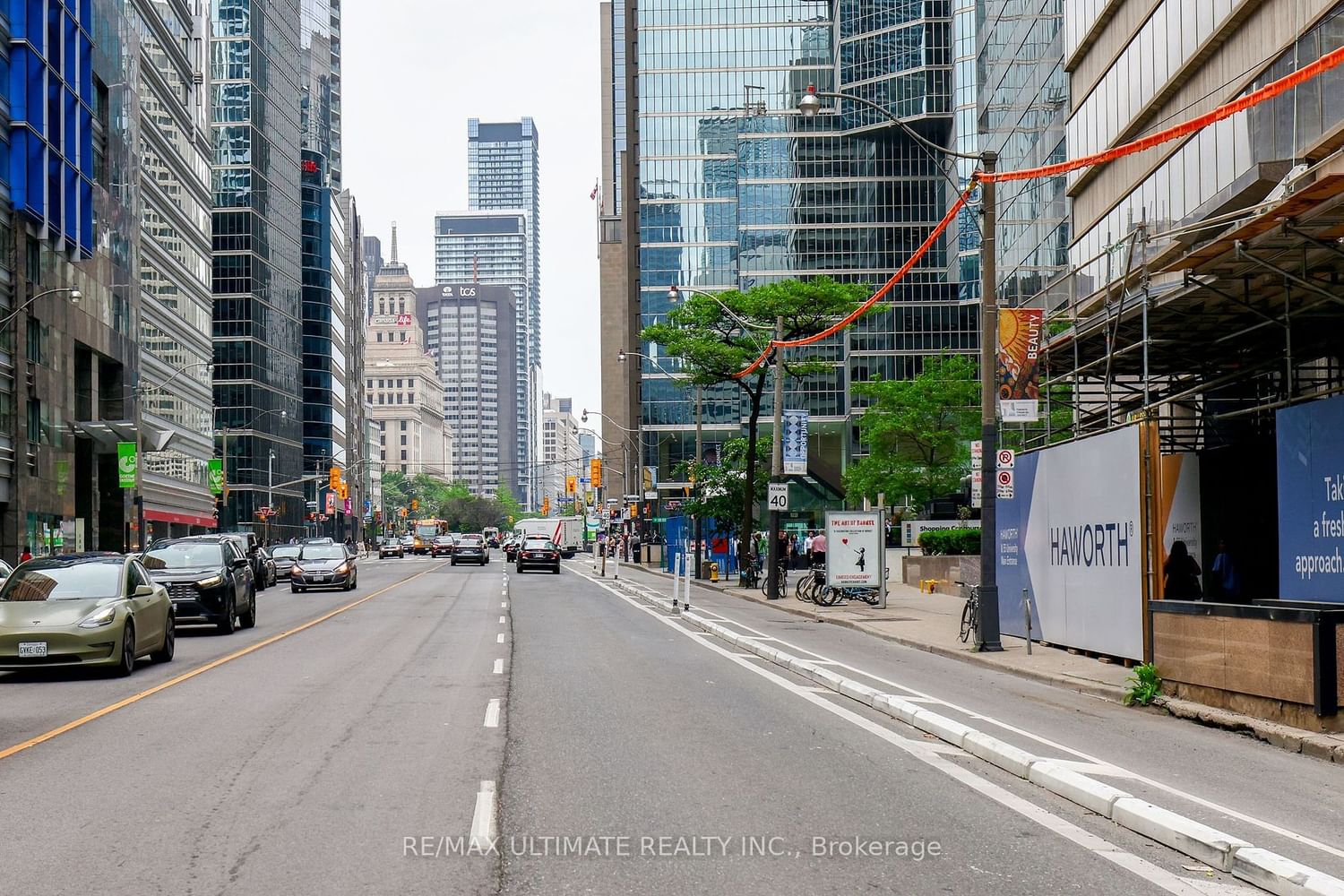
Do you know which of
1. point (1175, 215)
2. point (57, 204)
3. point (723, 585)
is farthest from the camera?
point (57, 204)

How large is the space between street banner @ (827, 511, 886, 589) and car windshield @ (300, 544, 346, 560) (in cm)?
1833

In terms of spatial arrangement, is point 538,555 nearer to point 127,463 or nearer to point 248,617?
point 127,463

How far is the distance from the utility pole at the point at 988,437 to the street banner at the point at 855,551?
1158 centimetres

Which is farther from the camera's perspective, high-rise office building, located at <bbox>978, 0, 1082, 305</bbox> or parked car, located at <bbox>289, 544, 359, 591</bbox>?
high-rise office building, located at <bbox>978, 0, 1082, 305</bbox>

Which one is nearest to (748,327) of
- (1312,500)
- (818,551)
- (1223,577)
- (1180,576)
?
(818,551)

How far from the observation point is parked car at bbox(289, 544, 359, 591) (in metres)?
43.5

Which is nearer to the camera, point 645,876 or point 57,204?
point 645,876

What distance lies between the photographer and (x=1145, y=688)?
1465 cm

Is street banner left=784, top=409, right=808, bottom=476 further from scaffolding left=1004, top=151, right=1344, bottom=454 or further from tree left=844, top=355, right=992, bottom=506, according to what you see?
tree left=844, top=355, right=992, bottom=506

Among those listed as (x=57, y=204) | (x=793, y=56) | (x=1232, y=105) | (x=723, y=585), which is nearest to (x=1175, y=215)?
(x=1232, y=105)

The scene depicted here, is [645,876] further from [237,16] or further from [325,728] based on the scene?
[237,16]

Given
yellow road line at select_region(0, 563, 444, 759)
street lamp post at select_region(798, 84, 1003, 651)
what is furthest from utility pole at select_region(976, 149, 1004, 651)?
yellow road line at select_region(0, 563, 444, 759)

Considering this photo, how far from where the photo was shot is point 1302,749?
11586mm

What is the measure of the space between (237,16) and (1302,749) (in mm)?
119547
